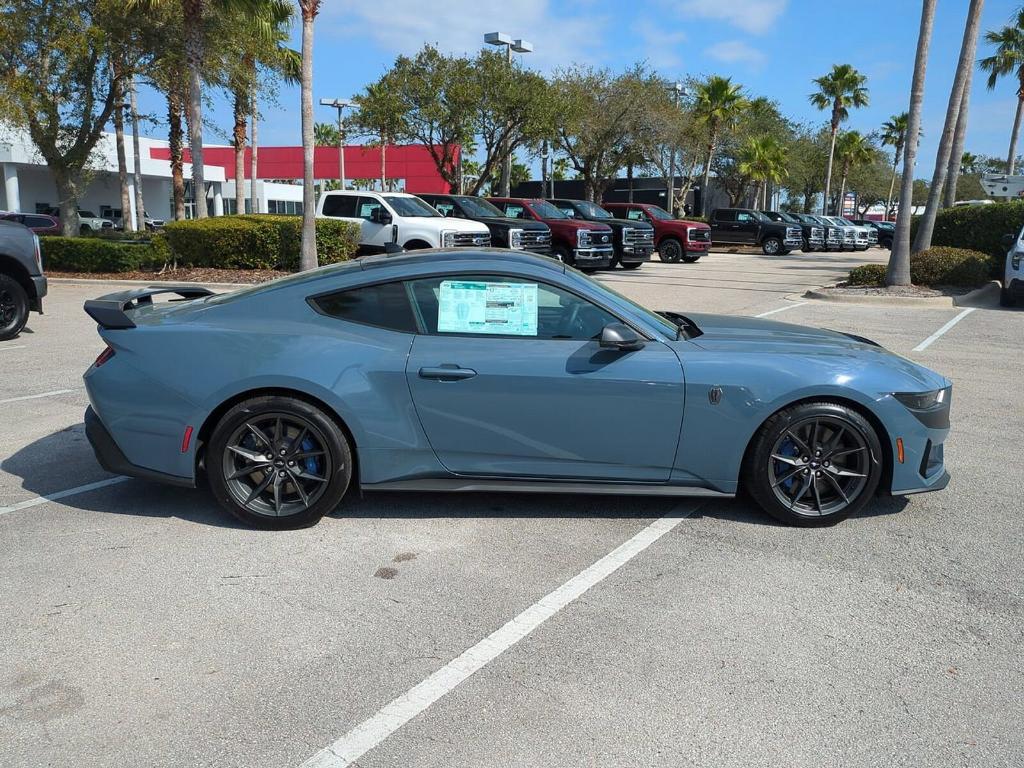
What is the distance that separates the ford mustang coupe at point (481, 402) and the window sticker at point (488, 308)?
0.01 metres

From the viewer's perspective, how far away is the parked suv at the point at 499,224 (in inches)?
746

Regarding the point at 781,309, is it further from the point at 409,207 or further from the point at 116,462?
the point at 116,462

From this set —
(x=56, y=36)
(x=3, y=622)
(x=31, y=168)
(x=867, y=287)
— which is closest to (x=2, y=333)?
(x=3, y=622)

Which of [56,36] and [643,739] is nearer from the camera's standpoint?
[643,739]

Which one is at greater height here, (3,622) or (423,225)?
(423,225)

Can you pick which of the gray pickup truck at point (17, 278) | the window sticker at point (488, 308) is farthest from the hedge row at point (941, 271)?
the gray pickup truck at point (17, 278)

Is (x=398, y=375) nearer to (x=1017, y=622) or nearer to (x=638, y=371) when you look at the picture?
(x=638, y=371)

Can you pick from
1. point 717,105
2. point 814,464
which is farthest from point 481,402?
point 717,105

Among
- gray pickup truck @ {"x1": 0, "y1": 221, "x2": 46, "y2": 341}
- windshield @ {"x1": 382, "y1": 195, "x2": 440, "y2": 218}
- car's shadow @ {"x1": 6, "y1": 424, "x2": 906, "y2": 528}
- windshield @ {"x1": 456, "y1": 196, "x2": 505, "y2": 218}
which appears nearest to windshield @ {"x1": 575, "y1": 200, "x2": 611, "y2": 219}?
windshield @ {"x1": 456, "y1": 196, "x2": 505, "y2": 218}

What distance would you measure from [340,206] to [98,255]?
5.33m

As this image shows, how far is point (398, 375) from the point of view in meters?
4.32

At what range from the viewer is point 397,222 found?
17484 millimetres

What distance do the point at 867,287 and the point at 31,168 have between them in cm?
3841

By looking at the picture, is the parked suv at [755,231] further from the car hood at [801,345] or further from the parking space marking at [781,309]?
the car hood at [801,345]
